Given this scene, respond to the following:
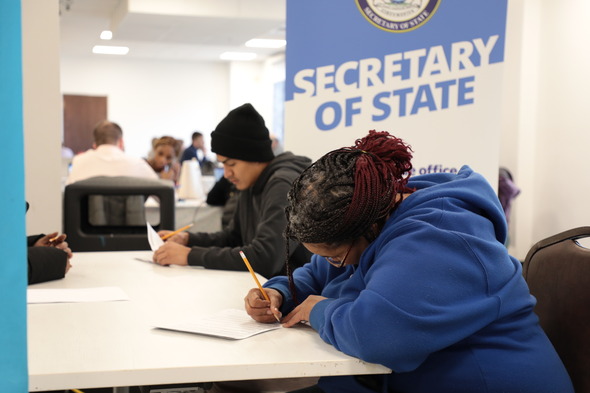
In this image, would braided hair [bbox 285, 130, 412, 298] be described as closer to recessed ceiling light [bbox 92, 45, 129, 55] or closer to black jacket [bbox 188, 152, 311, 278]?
black jacket [bbox 188, 152, 311, 278]

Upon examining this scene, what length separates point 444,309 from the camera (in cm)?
129

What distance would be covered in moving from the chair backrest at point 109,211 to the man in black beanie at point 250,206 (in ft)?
3.03

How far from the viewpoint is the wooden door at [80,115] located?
15398 mm

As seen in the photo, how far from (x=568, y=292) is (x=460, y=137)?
5.43ft

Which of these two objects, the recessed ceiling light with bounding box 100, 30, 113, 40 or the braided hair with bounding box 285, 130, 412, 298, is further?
the recessed ceiling light with bounding box 100, 30, 113, 40

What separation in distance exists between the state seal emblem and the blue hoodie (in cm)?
172

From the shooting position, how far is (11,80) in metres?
0.97

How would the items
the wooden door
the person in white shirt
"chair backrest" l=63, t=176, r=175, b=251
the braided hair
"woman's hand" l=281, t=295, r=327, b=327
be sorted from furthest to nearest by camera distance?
1. the wooden door
2. the person in white shirt
3. "chair backrest" l=63, t=176, r=175, b=251
4. "woman's hand" l=281, t=295, r=327, b=327
5. the braided hair

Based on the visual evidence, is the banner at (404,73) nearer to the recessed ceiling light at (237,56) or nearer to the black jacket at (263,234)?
the black jacket at (263,234)

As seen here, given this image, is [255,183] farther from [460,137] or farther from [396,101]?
[460,137]

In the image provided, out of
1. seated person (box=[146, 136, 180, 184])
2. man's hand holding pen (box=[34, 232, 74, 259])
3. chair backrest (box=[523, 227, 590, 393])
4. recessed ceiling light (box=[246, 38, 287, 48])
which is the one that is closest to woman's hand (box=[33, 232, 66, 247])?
man's hand holding pen (box=[34, 232, 74, 259])

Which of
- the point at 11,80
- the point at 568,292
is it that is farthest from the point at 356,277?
the point at 11,80

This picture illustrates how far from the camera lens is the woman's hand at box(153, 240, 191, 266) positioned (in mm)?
2467

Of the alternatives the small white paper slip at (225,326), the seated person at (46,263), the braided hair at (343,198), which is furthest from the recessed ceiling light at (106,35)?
the braided hair at (343,198)
